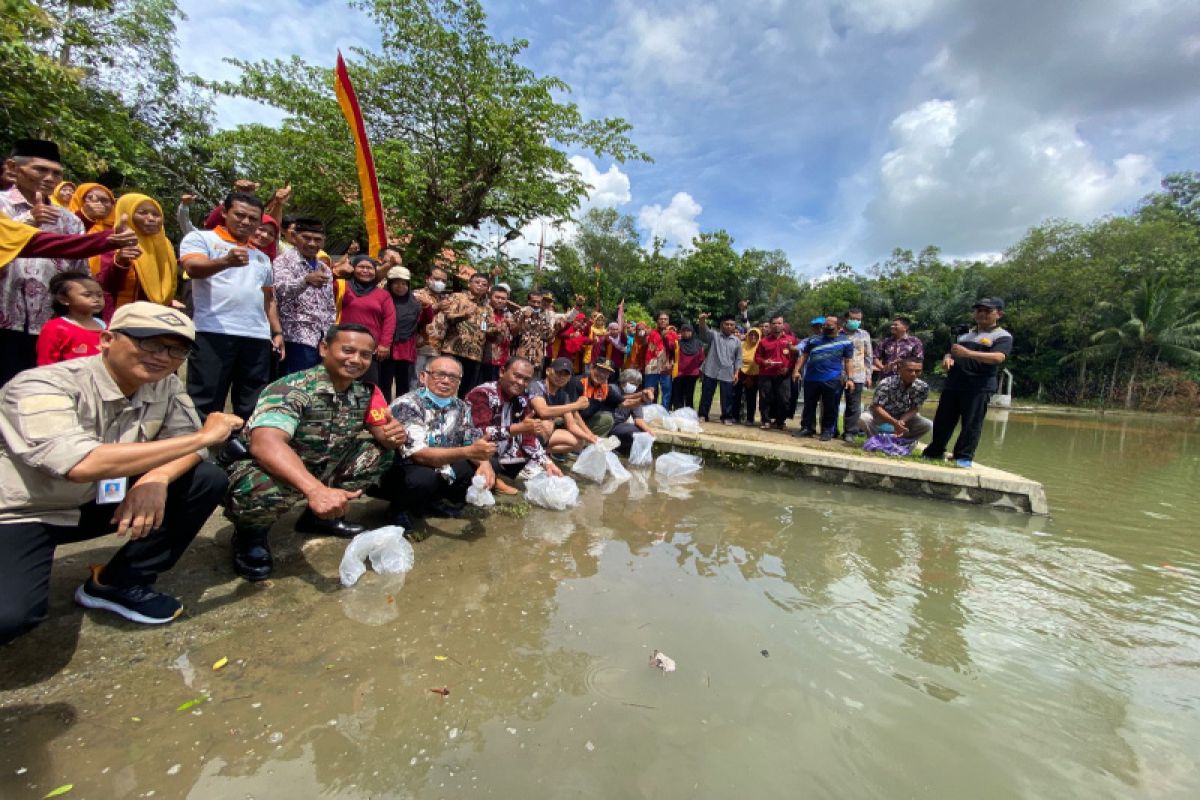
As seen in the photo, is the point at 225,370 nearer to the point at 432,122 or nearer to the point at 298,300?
the point at 298,300

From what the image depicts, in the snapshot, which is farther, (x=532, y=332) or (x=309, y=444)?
(x=532, y=332)

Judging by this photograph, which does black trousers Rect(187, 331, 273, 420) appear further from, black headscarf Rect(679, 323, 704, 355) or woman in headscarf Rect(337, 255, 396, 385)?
black headscarf Rect(679, 323, 704, 355)

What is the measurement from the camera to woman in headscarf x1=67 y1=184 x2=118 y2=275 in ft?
11.2

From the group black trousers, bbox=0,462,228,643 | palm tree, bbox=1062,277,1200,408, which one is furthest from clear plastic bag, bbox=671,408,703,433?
palm tree, bbox=1062,277,1200,408

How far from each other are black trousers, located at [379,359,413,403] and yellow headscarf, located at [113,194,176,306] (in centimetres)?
180

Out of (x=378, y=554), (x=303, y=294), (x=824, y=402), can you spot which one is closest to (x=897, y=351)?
(x=824, y=402)

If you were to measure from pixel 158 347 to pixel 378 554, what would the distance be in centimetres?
138

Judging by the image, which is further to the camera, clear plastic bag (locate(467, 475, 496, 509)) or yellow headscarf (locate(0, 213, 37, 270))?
clear plastic bag (locate(467, 475, 496, 509))

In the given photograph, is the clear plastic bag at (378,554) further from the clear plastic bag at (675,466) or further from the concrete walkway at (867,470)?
the concrete walkway at (867,470)

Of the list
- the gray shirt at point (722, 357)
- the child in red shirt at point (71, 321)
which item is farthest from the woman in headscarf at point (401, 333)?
the gray shirt at point (722, 357)

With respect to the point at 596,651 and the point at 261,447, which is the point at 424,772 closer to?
the point at 596,651

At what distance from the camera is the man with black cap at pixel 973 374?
5055 mm

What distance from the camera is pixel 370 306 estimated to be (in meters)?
4.45

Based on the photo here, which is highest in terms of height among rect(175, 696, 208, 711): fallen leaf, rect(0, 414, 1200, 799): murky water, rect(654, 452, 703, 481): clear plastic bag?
rect(654, 452, 703, 481): clear plastic bag
